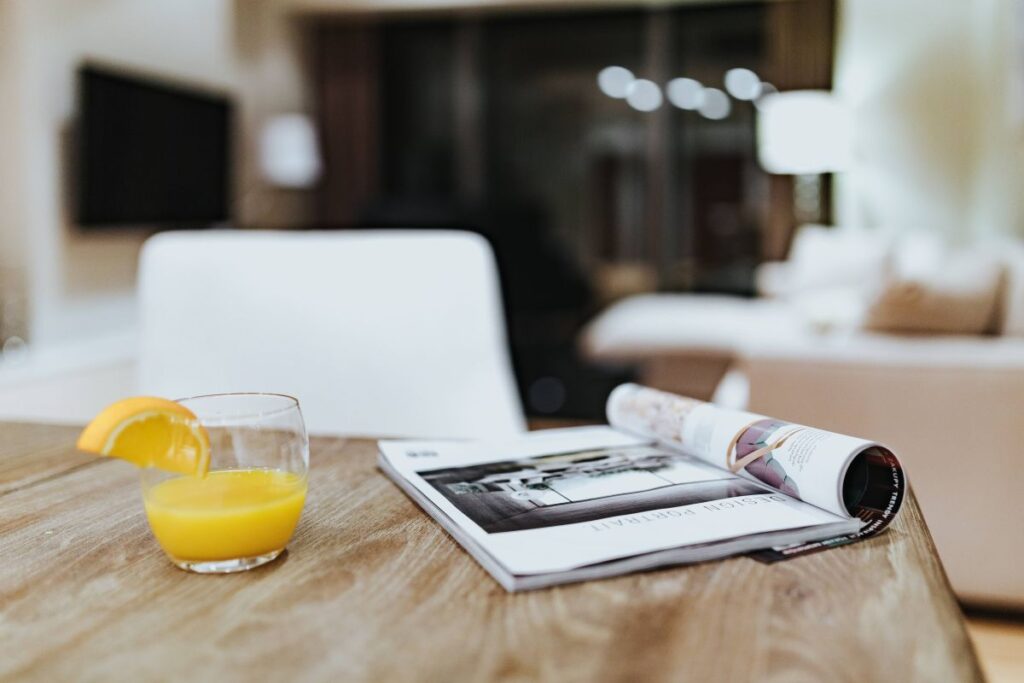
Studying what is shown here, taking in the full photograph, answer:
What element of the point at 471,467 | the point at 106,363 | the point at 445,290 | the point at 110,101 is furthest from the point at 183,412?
the point at 110,101

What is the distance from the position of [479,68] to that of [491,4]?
0.42 meters

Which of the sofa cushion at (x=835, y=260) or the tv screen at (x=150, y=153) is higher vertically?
the tv screen at (x=150, y=153)

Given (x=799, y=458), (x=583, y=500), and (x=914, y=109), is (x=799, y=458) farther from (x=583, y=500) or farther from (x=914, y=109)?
(x=914, y=109)

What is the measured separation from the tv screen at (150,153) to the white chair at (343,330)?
2453mm

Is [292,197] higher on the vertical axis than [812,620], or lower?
higher

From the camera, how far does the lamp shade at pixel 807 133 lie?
4.80 meters

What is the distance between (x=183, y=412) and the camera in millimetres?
632

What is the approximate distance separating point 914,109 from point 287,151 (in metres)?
3.56

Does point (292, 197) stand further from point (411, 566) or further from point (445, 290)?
point (411, 566)

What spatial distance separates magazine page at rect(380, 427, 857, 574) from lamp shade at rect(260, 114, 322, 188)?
4543mm

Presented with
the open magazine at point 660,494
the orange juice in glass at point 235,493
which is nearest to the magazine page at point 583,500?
the open magazine at point 660,494

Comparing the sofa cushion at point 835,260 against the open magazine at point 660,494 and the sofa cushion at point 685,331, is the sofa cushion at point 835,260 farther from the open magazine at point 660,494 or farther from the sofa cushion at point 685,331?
the open magazine at point 660,494

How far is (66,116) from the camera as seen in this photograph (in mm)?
3639

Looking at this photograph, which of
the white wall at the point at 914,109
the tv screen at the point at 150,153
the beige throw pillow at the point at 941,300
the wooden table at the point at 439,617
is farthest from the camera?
the white wall at the point at 914,109
